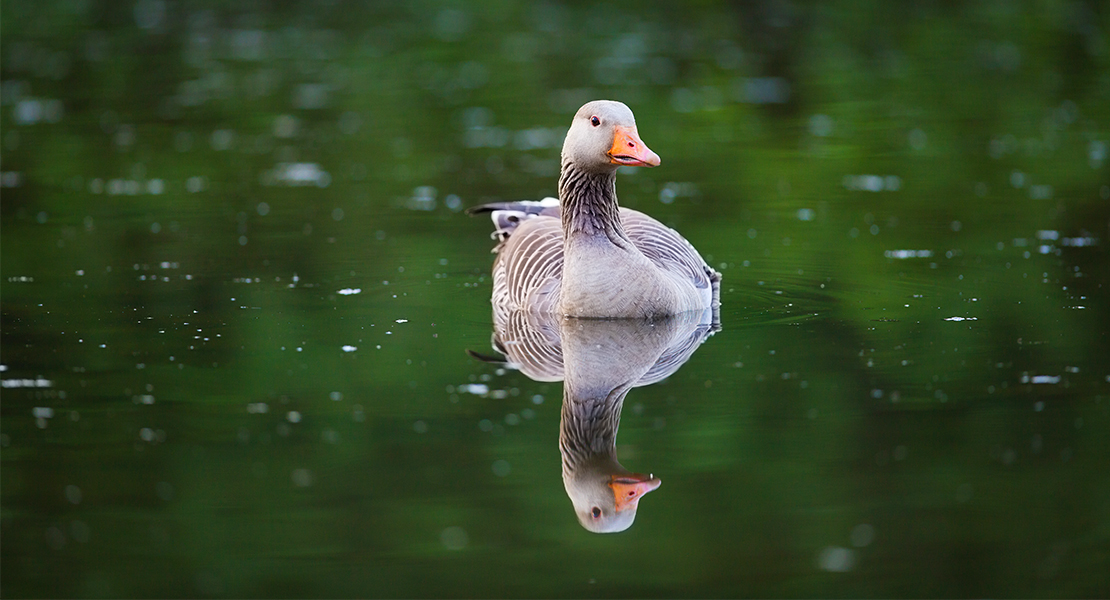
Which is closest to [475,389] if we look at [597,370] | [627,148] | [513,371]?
[513,371]

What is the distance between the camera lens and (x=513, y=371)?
27.0 ft

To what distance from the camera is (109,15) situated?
29.4m

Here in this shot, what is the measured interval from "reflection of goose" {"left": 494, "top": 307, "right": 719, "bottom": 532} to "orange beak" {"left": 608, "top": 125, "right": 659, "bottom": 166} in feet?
3.54

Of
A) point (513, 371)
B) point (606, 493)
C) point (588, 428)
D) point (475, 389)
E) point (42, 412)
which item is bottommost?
point (606, 493)

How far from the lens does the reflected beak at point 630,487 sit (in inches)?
241

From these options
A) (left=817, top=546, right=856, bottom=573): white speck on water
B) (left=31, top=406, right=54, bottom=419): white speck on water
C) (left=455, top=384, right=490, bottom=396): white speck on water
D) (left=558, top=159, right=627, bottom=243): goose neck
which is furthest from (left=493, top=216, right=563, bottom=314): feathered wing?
(left=817, top=546, right=856, bottom=573): white speck on water

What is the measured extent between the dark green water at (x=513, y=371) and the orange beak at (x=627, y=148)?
1.27m

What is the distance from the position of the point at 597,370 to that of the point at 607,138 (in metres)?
1.66

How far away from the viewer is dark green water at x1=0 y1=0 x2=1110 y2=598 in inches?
223

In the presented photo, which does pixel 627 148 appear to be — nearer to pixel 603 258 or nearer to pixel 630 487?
pixel 603 258

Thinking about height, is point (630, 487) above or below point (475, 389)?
below

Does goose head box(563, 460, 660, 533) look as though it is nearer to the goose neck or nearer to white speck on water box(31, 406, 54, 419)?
white speck on water box(31, 406, 54, 419)

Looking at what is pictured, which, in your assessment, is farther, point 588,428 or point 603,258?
point 603,258

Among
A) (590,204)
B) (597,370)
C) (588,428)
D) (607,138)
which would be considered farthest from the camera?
(590,204)
